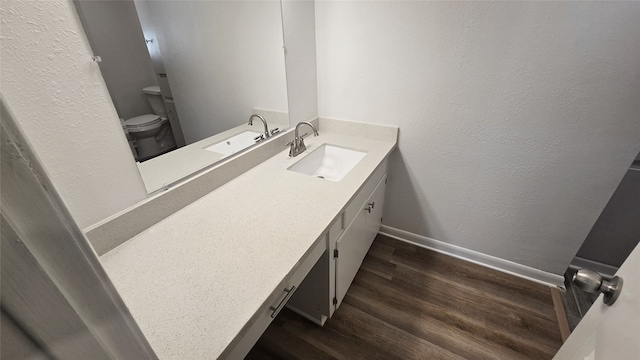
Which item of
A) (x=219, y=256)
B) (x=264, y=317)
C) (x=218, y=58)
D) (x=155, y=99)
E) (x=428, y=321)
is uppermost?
(x=218, y=58)

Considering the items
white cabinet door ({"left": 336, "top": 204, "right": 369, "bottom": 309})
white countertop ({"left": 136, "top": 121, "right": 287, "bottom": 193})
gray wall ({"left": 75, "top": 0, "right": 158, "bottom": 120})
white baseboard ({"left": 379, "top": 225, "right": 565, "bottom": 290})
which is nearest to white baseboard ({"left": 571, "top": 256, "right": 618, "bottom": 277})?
white baseboard ({"left": 379, "top": 225, "right": 565, "bottom": 290})

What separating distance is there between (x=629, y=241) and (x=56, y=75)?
276cm

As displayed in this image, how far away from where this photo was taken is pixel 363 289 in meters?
1.65

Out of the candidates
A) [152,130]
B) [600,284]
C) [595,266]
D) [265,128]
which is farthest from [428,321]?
[152,130]

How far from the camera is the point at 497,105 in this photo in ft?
4.53

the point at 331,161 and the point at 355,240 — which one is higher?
the point at 331,161

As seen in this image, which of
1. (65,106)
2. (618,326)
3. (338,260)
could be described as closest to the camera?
(618,326)

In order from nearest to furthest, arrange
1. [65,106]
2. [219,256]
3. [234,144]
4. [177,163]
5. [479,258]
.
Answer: [65,106], [219,256], [177,163], [234,144], [479,258]

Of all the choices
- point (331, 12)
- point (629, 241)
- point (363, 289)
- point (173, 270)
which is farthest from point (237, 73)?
point (629, 241)

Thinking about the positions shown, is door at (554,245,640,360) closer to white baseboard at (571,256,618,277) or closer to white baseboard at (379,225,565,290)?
white baseboard at (379,225,565,290)

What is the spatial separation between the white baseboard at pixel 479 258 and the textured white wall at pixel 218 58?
4.40 feet

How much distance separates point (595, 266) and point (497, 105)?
50.5 inches

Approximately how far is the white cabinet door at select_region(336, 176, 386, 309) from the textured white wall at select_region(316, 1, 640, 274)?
0.31 m

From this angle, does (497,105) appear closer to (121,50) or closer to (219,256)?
(219,256)
